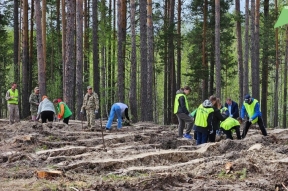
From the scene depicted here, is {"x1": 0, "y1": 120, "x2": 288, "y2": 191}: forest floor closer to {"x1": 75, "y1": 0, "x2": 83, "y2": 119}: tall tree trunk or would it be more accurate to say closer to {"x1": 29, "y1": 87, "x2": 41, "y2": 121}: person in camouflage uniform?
{"x1": 29, "y1": 87, "x2": 41, "y2": 121}: person in camouflage uniform

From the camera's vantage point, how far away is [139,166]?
8172 mm

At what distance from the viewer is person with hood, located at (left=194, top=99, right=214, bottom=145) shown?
1144 centimetres

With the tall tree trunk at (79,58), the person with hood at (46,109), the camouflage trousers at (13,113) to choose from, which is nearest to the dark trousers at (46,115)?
the person with hood at (46,109)

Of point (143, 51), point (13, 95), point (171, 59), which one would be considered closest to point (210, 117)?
point (13, 95)

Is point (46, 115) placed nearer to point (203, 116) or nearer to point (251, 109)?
point (203, 116)

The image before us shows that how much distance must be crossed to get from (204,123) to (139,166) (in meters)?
3.72

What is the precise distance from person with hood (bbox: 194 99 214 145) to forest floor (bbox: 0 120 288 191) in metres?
0.49

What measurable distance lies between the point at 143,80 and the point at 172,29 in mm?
6862

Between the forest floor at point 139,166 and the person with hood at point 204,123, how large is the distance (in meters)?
0.49

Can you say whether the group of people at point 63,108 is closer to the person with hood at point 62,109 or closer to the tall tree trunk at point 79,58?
the person with hood at point 62,109

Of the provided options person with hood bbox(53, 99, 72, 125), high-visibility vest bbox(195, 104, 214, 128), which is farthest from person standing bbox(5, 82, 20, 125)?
high-visibility vest bbox(195, 104, 214, 128)

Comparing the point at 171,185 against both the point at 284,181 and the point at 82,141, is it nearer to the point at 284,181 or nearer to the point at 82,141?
the point at 284,181

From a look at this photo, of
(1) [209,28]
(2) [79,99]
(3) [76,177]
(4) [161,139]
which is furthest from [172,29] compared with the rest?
(3) [76,177]

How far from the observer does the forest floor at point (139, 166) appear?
245 inches
